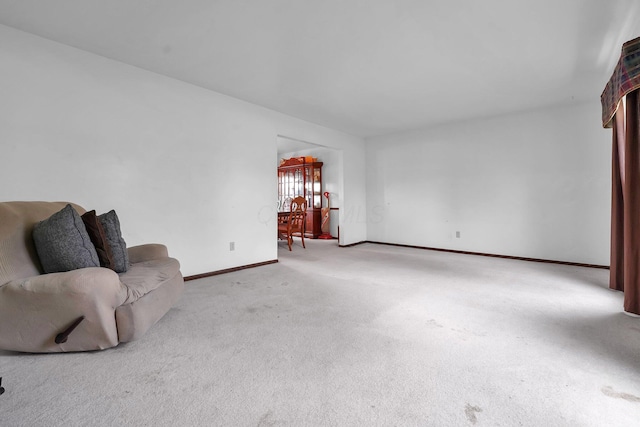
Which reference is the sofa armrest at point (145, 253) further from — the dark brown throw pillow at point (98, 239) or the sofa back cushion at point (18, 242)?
the sofa back cushion at point (18, 242)

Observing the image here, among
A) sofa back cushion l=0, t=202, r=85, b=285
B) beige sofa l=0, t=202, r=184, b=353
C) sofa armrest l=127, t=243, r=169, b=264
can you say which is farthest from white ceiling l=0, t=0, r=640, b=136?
sofa armrest l=127, t=243, r=169, b=264

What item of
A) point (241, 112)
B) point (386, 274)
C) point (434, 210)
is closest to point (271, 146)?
point (241, 112)

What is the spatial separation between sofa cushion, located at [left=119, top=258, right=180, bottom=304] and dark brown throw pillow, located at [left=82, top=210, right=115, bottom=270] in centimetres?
14

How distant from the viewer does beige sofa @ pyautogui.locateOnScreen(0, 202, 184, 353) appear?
1608mm

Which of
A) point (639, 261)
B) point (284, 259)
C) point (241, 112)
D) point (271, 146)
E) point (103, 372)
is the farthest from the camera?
point (284, 259)

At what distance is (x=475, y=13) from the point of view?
7.16 feet

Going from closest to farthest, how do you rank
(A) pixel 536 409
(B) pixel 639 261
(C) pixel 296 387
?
(A) pixel 536 409
(C) pixel 296 387
(B) pixel 639 261

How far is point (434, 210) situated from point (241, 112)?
382cm

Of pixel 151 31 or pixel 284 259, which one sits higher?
pixel 151 31

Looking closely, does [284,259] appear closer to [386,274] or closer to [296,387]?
[386,274]

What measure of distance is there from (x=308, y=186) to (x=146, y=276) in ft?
19.0

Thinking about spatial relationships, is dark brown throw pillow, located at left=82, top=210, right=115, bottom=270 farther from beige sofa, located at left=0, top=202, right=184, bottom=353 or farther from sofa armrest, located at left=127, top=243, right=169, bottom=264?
sofa armrest, located at left=127, top=243, right=169, bottom=264

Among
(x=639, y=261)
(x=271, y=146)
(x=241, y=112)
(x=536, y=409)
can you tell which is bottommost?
(x=536, y=409)

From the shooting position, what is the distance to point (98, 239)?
2.05 meters
